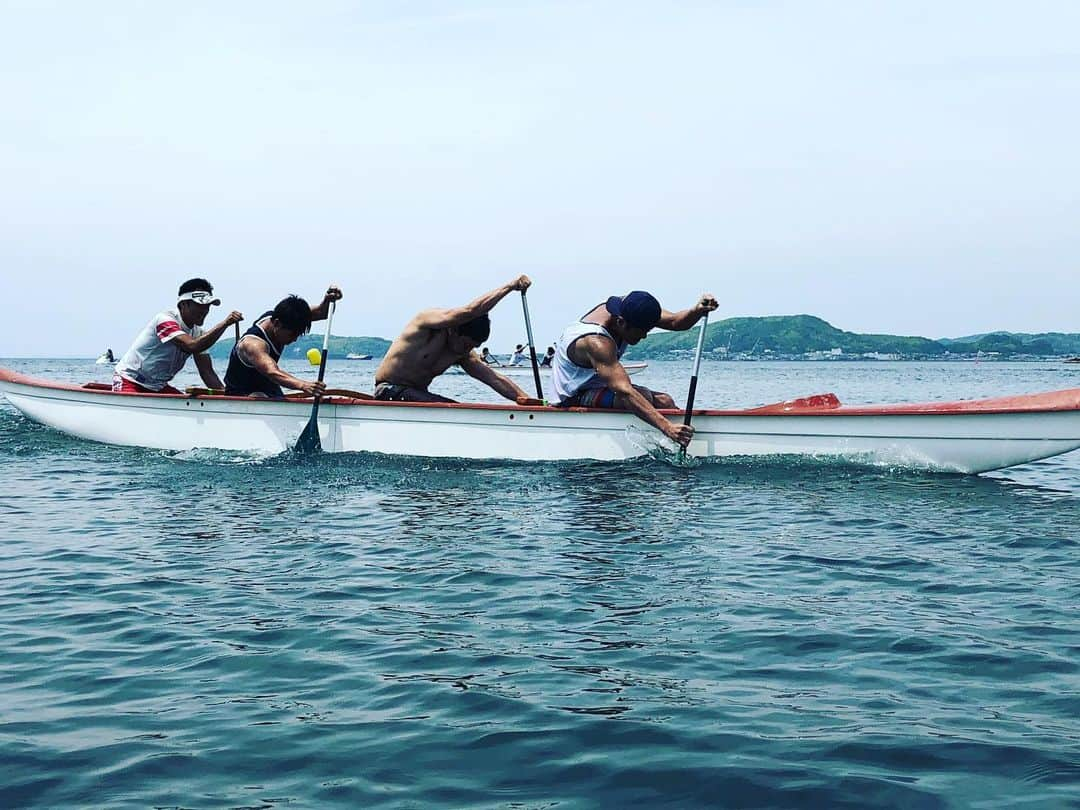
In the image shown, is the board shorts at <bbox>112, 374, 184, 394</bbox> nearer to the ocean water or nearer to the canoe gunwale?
the canoe gunwale

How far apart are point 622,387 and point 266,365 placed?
4.65 meters

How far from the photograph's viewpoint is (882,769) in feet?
12.7

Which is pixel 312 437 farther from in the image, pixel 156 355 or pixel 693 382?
pixel 693 382

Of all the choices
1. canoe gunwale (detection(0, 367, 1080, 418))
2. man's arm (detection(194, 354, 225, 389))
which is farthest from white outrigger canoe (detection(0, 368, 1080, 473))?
man's arm (detection(194, 354, 225, 389))

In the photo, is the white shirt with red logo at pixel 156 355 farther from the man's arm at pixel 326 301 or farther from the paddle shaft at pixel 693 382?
the paddle shaft at pixel 693 382

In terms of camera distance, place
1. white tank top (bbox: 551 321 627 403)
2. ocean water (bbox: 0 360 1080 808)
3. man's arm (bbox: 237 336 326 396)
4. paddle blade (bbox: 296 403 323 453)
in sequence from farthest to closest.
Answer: paddle blade (bbox: 296 403 323 453), man's arm (bbox: 237 336 326 396), white tank top (bbox: 551 321 627 403), ocean water (bbox: 0 360 1080 808)

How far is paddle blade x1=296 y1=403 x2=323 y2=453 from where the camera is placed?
13203 millimetres

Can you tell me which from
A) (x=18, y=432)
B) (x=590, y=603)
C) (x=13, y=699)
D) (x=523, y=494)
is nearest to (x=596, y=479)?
(x=523, y=494)

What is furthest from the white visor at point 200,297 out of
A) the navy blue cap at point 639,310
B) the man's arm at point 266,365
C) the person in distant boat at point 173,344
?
the navy blue cap at point 639,310

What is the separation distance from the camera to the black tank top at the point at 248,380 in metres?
13.5

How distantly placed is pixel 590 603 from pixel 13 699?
3195mm

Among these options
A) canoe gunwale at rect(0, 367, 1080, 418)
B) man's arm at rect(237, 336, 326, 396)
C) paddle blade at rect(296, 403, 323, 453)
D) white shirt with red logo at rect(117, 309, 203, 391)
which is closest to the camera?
canoe gunwale at rect(0, 367, 1080, 418)

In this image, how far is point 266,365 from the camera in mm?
12938

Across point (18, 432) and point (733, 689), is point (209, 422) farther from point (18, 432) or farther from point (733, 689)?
point (733, 689)
